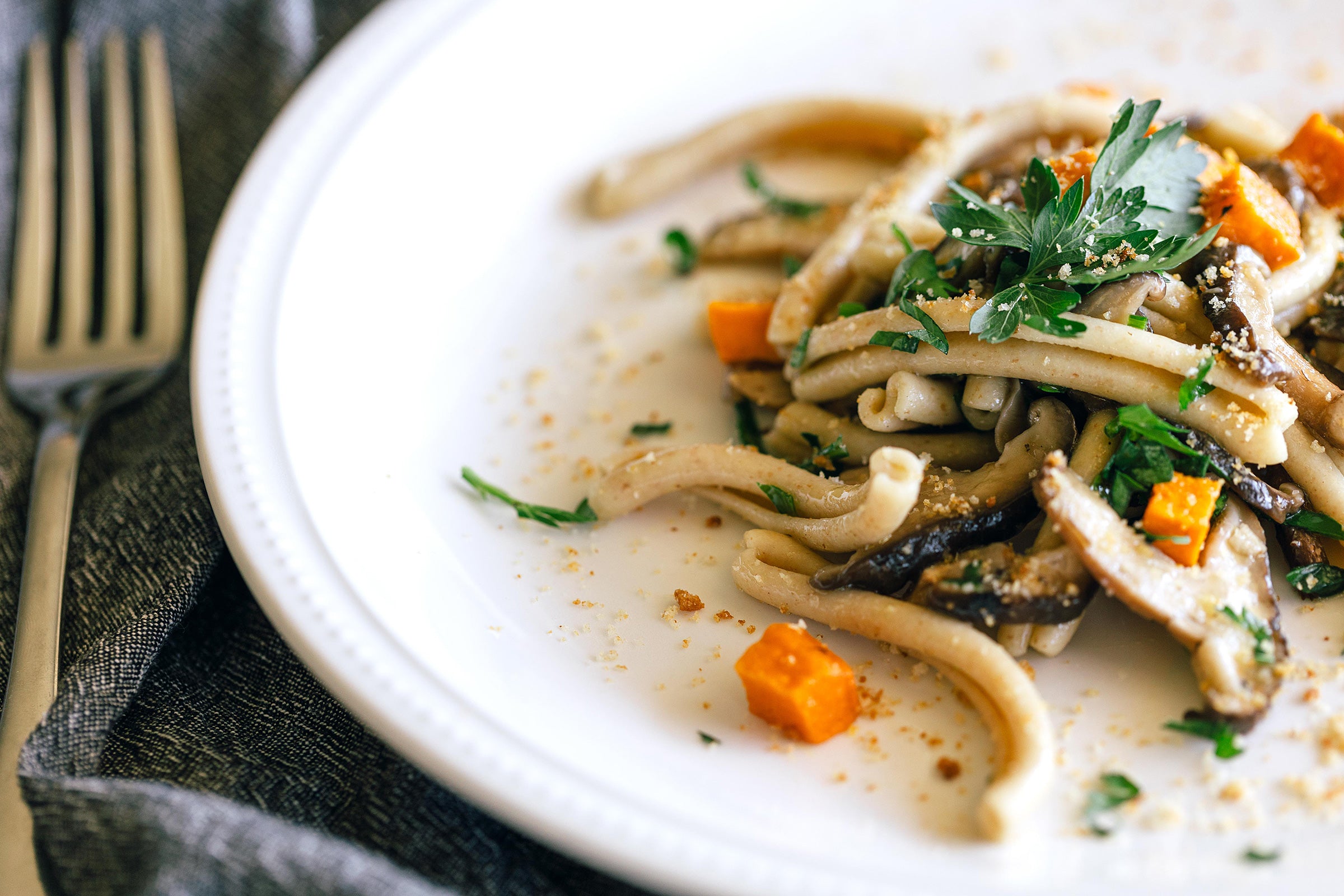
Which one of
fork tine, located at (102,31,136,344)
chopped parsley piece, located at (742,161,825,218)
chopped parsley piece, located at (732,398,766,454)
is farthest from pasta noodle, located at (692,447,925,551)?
fork tine, located at (102,31,136,344)

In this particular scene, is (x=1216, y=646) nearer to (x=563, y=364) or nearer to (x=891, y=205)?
(x=891, y=205)

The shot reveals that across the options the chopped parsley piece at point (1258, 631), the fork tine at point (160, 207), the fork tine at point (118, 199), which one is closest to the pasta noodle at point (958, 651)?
the chopped parsley piece at point (1258, 631)

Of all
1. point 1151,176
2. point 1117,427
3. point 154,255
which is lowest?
point 154,255

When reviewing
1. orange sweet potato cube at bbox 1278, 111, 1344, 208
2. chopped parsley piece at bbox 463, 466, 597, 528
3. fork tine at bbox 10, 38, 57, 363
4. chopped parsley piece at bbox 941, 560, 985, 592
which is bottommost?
fork tine at bbox 10, 38, 57, 363

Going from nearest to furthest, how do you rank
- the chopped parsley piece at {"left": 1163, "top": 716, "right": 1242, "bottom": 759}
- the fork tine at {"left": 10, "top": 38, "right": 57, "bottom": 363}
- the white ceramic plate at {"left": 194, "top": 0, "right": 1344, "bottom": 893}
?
the white ceramic plate at {"left": 194, "top": 0, "right": 1344, "bottom": 893}
the chopped parsley piece at {"left": 1163, "top": 716, "right": 1242, "bottom": 759}
the fork tine at {"left": 10, "top": 38, "right": 57, "bottom": 363}

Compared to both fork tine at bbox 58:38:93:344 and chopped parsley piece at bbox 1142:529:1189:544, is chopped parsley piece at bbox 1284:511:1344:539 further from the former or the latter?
fork tine at bbox 58:38:93:344

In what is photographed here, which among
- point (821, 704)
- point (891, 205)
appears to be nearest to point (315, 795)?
point (821, 704)
